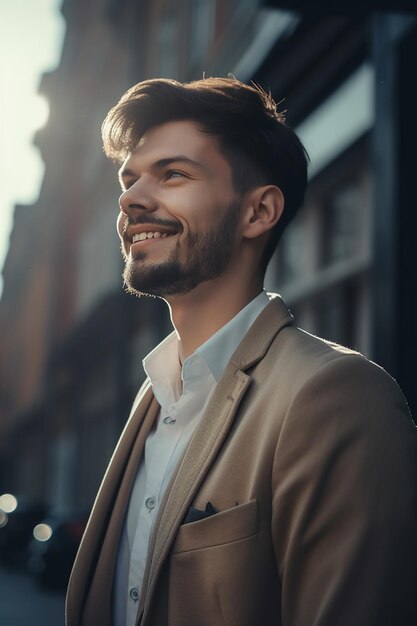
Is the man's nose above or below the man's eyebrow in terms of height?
below

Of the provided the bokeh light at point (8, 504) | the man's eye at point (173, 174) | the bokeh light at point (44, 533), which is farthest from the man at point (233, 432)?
the bokeh light at point (8, 504)

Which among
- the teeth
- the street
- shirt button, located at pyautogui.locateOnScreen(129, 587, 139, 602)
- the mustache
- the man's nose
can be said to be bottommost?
the street

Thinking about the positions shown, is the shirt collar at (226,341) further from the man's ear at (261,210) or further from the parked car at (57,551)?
the parked car at (57,551)

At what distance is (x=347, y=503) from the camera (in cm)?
193

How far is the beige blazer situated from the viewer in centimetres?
190

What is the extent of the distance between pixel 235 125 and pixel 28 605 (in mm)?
10331

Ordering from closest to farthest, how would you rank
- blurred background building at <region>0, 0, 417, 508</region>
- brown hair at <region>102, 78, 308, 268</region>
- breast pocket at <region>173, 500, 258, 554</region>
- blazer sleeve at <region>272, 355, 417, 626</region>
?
blazer sleeve at <region>272, 355, 417, 626</region> → breast pocket at <region>173, 500, 258, 554</region> → brown hair at <region>102, 78, 308, 268</region> → blurred background building at <region>0, 0, 417, 508</region>

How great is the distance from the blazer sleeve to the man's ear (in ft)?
1.94

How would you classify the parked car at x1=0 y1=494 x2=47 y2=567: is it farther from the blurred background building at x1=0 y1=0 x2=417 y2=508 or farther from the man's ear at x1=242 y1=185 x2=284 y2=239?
the man's ear at x1=242 y1=185 x2=284 y2=239

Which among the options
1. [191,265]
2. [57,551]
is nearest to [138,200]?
[191,265]

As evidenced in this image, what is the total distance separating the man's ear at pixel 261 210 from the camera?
2.57 meters

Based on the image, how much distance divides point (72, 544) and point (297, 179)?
11853 millimetres

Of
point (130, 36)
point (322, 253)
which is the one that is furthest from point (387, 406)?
point (130, 36)

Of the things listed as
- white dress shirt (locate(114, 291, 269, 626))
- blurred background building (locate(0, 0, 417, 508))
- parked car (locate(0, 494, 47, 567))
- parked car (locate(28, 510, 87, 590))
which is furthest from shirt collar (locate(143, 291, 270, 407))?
parked car (locate(0, 494, 47, 567))
